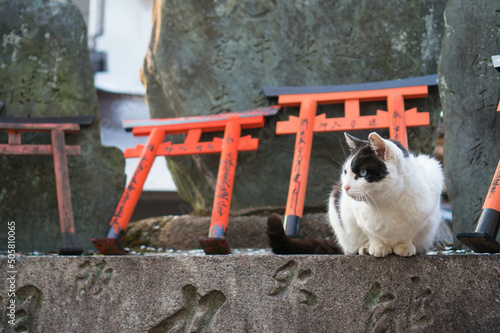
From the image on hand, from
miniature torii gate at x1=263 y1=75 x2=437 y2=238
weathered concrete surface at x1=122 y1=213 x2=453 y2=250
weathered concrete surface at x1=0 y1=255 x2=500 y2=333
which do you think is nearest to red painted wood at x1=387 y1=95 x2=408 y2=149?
miniature torii gate at x1=263 y1=75 x2=437 y2=238

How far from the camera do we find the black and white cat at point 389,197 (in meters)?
2.21

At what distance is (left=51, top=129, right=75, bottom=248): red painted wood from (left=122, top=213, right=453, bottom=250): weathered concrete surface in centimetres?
66

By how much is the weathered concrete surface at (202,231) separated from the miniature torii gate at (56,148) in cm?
69

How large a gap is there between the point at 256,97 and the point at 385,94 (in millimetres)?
1260

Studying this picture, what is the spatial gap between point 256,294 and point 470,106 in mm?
2031

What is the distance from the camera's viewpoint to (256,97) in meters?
5.06

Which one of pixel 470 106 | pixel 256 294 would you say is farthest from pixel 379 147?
pixel 470 106

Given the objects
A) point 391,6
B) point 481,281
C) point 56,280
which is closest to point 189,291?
point 56,280

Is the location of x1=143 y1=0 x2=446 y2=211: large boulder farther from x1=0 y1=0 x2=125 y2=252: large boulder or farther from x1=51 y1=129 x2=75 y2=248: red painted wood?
x1=51 y1=129 x2=75 y2=248: red painted wood

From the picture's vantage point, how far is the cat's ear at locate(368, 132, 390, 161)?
2.20 m

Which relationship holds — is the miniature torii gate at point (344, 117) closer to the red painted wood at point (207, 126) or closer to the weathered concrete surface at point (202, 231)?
the red painted wood at point (207, 126)

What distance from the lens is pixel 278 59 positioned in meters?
5.15

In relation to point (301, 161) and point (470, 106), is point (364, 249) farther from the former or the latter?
point (301, 161)

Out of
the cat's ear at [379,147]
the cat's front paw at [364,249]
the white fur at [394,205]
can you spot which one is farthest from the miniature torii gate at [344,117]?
the cat's ear at [379,147]
